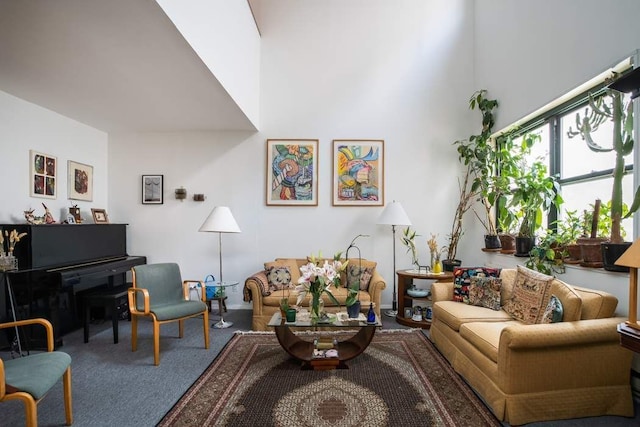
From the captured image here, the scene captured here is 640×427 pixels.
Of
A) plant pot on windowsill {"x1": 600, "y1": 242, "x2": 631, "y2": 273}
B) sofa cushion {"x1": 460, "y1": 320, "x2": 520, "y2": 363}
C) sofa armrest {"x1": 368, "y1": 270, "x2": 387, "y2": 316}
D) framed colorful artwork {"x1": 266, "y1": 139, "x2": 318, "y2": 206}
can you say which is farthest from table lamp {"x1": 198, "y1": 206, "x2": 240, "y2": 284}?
plant pot on windowsill {"x1": 600, "y1": 242, "x2": 631, "y2": 273}

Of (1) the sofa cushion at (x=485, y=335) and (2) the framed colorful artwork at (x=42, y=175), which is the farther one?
(2) the framed colorful artwork at (x=42, y=175)

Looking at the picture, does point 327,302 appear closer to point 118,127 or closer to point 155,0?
point 155,0

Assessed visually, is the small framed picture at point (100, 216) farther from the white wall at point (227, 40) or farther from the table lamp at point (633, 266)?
the table lamp at point (633, 266)

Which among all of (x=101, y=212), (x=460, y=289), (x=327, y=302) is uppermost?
(x=101, y=212)

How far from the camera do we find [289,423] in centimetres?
201

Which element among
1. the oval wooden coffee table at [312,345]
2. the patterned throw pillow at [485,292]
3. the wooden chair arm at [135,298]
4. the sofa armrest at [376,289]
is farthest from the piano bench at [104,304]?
the patterned throw pillow at [485,292]

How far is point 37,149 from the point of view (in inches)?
145

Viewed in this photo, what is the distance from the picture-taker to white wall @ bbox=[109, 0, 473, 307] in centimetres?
462

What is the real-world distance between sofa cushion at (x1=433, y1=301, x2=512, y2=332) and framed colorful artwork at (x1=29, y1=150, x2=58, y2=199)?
14.9 ft

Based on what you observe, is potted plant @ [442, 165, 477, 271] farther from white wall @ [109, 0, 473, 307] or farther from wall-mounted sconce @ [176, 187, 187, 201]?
wall-mounted sconce @ [176, 187, 187, 201]

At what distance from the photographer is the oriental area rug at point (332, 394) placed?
80.7 inches

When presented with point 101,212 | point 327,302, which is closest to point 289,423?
point 327,302

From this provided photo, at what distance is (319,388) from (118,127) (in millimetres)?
4320

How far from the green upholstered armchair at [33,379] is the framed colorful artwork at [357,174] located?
3370 mm
